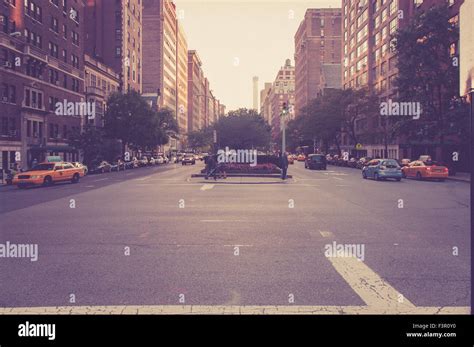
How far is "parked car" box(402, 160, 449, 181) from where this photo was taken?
3025cm

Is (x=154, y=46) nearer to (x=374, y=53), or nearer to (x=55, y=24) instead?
(x=374, y=53)

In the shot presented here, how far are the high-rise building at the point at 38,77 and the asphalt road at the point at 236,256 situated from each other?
2964cm

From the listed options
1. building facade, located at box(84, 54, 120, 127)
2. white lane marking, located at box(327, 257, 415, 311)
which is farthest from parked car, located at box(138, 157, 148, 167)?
white lane marking, located at box(327, 257, 415, 311)

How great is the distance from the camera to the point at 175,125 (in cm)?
7806

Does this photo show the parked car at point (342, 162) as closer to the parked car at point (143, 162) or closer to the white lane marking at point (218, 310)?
the parked car at point (143, 162)

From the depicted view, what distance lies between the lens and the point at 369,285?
6.01 m

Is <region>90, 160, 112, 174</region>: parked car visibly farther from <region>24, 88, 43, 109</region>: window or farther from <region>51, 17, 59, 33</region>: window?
<region>51, 17, 59, 33</region>: window
